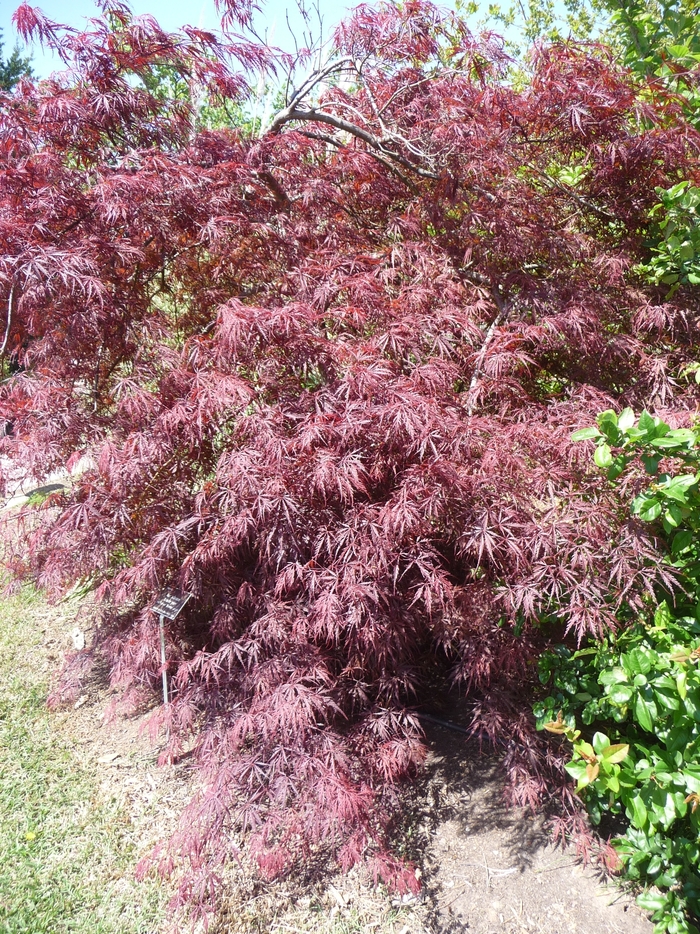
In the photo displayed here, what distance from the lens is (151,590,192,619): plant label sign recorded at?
3.09 meters

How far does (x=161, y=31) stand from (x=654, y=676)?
384 centimetres

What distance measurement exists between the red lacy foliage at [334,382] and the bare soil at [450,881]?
16 cm

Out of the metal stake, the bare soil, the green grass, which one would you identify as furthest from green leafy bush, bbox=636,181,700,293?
the green grass

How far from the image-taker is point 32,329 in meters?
3.53

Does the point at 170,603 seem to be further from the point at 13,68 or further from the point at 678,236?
the point at 13,68

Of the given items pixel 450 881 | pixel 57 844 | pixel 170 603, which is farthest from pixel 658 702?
pixel 57 844

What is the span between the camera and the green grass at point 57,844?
281 centimetres

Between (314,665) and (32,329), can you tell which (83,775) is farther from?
(32,329)

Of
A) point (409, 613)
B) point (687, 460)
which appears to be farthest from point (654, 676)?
point (409, 613)

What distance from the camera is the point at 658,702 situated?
2.35 m

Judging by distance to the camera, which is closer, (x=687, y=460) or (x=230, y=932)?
(x=687, y=460)

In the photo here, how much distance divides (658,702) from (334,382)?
1.85 meters

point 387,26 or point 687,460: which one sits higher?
point 387,26

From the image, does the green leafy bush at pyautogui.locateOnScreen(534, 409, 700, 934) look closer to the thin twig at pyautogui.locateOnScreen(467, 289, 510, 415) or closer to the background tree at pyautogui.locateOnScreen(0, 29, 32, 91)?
the thin twig at pyautogui.locateOnScreen(467, 289, 510, 415)
